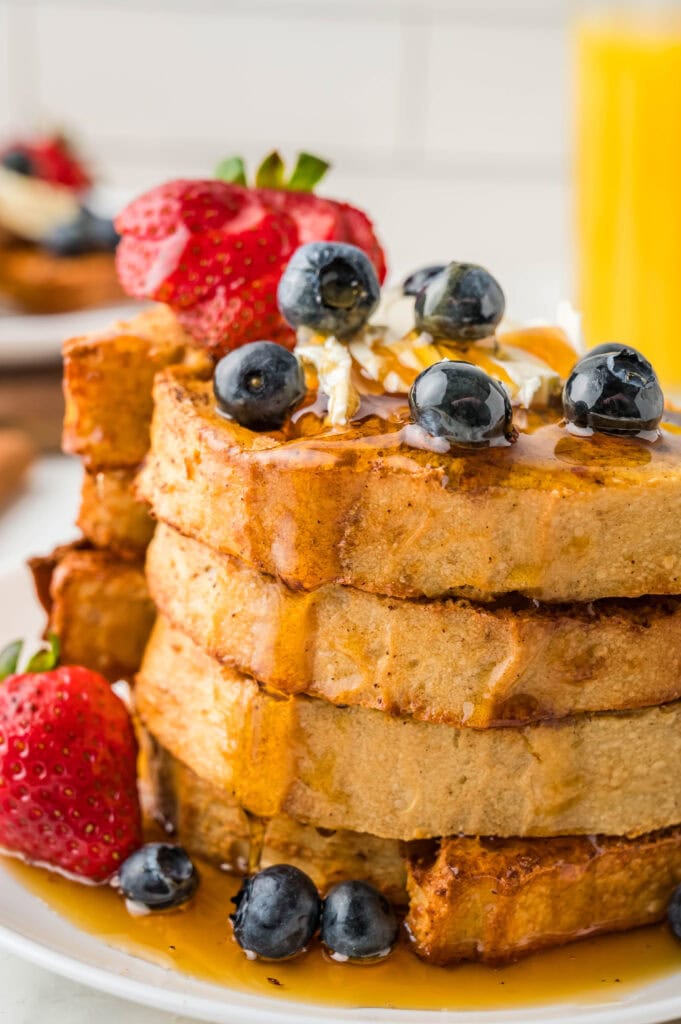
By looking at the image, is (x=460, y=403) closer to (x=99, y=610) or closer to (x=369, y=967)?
(x=369, y=967)

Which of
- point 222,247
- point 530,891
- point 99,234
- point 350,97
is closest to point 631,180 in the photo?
point 99,234

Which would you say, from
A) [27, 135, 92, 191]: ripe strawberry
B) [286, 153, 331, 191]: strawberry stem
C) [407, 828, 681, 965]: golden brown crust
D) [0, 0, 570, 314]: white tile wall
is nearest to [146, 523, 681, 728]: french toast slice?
[407, 828, 681, 965]: golden brown crust

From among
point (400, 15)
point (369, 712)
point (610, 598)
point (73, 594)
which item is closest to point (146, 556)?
point (73, 594)

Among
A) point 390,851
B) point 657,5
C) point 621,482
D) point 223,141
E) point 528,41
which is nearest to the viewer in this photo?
point 621,482

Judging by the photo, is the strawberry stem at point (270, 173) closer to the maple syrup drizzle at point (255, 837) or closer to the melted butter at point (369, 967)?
the maple syrup drizzle at point (255, 837)

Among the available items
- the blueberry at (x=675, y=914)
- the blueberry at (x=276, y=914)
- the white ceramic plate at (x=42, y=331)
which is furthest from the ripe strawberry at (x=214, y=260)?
the white ceramic plate at (x=42, y=331)

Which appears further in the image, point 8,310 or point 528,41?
point 528,41

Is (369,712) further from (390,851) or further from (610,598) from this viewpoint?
(610,598)
